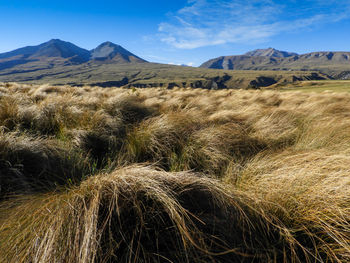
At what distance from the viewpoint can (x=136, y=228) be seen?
119 cm

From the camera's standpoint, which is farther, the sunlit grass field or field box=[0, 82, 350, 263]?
the sunlit grass field

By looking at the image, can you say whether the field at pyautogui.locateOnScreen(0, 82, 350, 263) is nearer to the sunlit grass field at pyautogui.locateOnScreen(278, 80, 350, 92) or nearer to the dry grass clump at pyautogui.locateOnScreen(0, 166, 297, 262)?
the dry grass clump at pyautogui.locateOnScreen(0, 166, 297, 262)

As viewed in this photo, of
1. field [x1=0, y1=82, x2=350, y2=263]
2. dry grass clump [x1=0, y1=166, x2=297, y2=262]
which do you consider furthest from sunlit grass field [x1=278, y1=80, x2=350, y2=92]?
dry grass clump [x1=0, y1=166, x2=297, y2=262]

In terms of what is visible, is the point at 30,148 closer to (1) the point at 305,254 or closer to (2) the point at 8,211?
(2) the point at 8,211

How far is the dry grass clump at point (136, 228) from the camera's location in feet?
3.48

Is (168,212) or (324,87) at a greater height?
(324,87)

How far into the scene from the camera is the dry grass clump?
1.06 metres

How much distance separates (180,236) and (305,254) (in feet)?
2.60

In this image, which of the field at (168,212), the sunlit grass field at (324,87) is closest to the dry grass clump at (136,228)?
the field at (168,212)

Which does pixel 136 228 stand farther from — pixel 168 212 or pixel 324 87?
pixel 324 87

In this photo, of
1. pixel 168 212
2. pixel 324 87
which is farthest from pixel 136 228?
pixel 324 87

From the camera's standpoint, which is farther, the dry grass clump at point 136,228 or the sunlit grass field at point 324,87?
the sunlit grass field at point 324,87

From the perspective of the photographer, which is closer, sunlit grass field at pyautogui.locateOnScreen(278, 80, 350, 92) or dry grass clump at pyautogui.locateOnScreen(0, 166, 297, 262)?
dry grass clump at pyautogui.locateOnScreen(0, 166, 297, 262)

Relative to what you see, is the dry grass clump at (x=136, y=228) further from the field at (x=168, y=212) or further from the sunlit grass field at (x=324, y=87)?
the sunlit grass field at (x=324, y=87)
